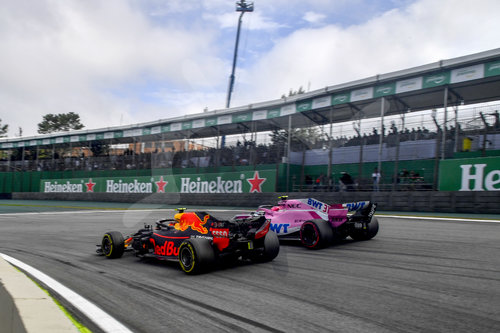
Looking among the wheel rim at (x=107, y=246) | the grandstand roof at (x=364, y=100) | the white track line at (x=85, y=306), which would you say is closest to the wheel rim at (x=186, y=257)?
the white track line at (x=85, y=306)

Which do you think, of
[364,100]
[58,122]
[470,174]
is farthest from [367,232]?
[58,122]

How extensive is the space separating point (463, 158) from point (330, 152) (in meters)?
6.09

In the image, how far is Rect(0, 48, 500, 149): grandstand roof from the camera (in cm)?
1530

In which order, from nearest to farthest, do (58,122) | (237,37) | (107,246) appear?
(107,246) < (237,37) < (58,122)

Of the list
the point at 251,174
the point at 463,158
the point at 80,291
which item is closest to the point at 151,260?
the point at 80,291

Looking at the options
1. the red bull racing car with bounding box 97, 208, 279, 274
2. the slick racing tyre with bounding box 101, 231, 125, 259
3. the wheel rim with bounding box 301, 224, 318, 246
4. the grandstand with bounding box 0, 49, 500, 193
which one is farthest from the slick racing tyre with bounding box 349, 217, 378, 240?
the grandstand with bounding box 0, 49, 500, 193

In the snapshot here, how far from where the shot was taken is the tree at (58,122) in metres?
72.2

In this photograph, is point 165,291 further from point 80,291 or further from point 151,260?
point 151,260

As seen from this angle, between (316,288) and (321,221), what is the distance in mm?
3193

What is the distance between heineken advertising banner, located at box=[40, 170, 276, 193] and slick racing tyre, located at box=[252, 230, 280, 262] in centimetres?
1487

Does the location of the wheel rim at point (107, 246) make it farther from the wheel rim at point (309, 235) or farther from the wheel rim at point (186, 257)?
the wheel rim at point (309, 235)

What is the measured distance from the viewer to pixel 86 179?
34.8 metres

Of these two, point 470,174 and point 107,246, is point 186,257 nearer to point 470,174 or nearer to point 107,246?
point 107,246

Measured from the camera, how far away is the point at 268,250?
667 cm
